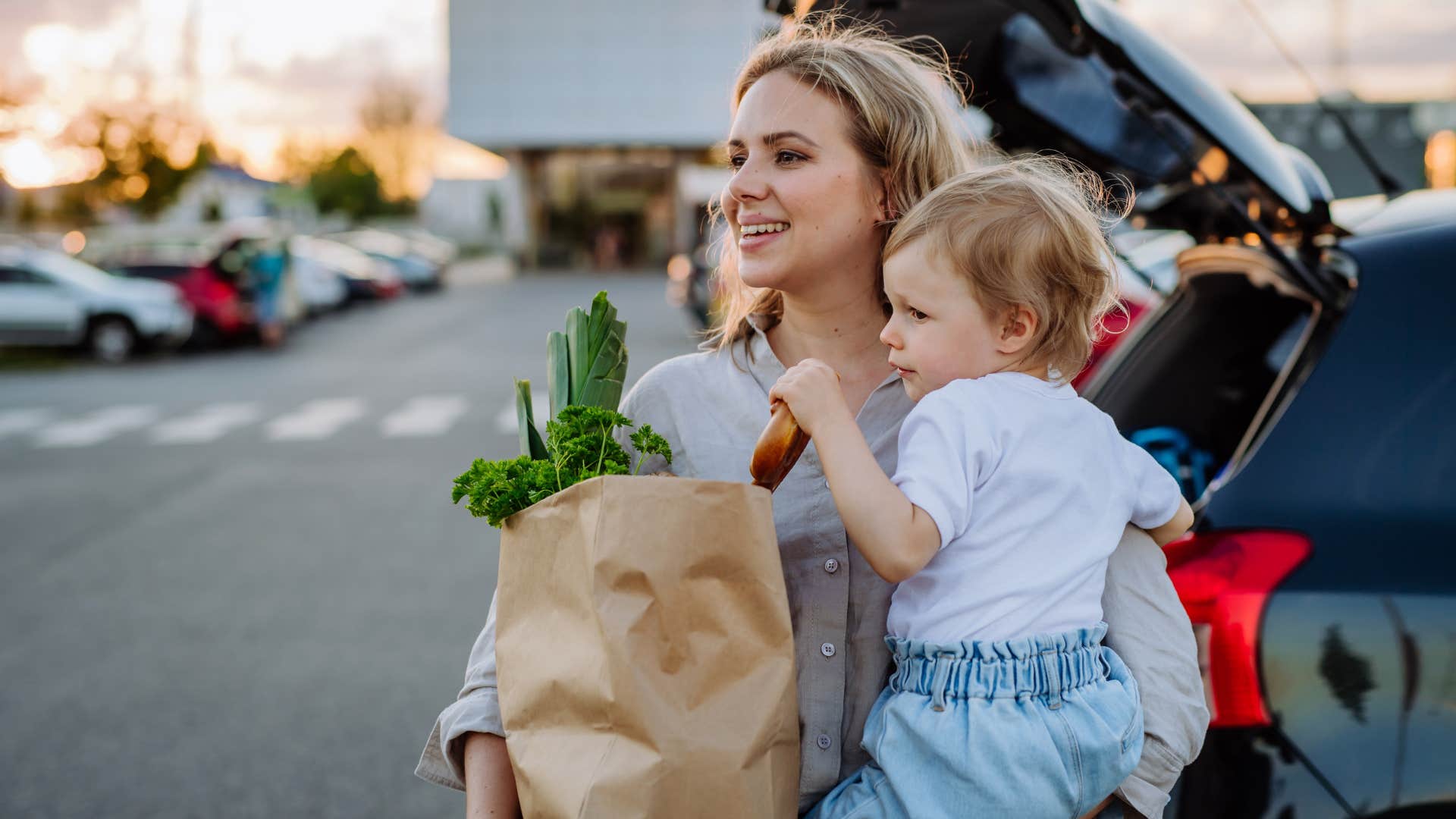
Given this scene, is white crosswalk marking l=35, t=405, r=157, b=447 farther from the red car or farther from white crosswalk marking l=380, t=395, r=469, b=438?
the red car

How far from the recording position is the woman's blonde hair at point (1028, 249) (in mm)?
1577

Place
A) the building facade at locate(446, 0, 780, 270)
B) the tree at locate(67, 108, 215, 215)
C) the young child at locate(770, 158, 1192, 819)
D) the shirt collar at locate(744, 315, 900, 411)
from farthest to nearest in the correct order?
the building facade at locate(446, 0, 780, 270)
the tree at locate(67, 108, 215, 215)
the shirt collar at locate(744, 315, 900, 411)
the young child at locate(770, 158, 1192, 819)

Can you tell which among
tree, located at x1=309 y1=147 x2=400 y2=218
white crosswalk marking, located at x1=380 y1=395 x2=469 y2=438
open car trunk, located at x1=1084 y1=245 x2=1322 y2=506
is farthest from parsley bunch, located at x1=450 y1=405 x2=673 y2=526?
tree, located at x1=309 y1=147 x2=400 y2=218

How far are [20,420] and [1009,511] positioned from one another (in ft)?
45.2

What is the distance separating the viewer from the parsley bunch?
153 centimetres

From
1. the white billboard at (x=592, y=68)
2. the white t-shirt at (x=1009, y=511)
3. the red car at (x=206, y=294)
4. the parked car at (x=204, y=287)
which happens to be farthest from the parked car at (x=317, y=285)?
the white t-shirt at (x=1009, y=511)

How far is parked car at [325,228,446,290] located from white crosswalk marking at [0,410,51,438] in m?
21.2

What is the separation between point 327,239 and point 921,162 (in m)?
35.9

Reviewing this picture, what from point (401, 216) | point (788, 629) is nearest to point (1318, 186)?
point (788, 629)

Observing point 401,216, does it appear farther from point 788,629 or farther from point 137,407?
point 788,629

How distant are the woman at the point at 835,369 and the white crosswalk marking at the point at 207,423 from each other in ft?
34.2

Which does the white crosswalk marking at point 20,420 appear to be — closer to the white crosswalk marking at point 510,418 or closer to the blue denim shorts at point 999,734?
the white crosswalk marking at point 510,418

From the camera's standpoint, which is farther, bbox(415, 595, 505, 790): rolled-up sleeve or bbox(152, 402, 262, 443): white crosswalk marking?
bbox(152, 402, 262, 443): white crosswalk marking

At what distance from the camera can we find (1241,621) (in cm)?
194
